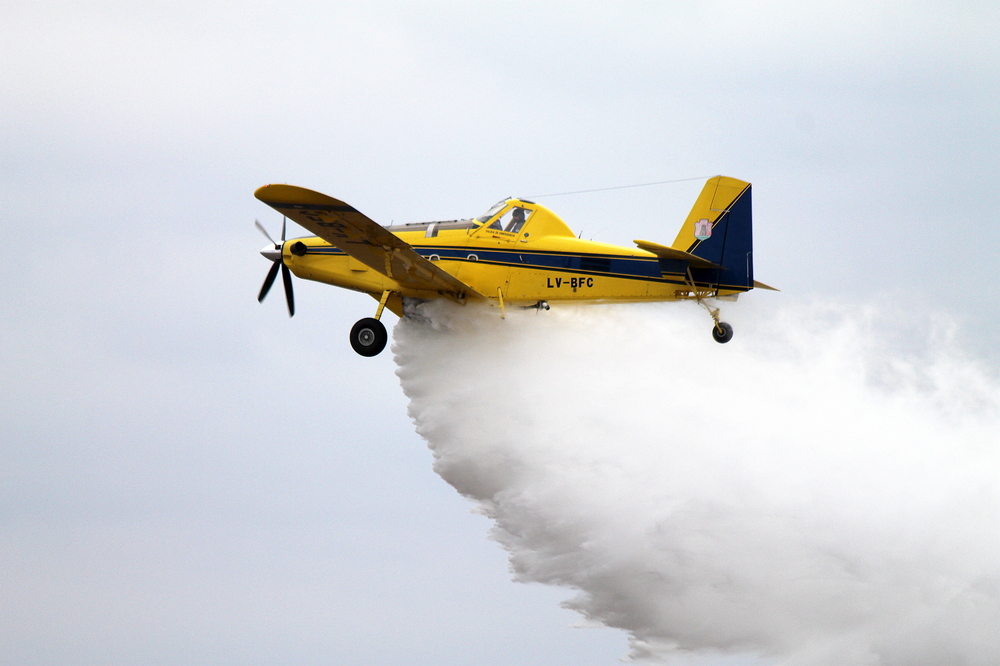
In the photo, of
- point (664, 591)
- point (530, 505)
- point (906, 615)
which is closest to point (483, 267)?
point (530, 505)

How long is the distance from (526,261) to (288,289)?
5134 mm

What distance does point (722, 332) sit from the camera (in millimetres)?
19609

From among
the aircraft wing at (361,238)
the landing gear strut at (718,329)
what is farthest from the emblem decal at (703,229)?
the aircraft wing at (361,238)

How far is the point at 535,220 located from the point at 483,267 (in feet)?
4.36

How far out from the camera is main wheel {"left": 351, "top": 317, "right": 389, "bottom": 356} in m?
20.5

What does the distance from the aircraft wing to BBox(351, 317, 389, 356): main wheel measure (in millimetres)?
991

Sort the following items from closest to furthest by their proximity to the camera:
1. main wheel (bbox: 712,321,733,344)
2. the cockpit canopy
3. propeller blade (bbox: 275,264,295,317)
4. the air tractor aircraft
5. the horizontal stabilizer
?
the horizontal stabilizer → the air tractor aircraft → main wheel (bbox: 712,321,733,344) → the cockpit canopy → propeller blade (bbox: 275,264,295,317)

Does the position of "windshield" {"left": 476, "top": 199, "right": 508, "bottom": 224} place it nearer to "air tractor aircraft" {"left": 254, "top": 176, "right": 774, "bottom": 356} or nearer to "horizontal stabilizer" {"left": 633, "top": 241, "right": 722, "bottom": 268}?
"air tractor aircraft" {"left": 254, "top": 176, "right": 774, "bottom": 356}

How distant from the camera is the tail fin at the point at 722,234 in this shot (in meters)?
19.5

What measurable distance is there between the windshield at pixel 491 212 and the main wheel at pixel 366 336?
2.78 metres

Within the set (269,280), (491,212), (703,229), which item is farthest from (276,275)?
(703,229)

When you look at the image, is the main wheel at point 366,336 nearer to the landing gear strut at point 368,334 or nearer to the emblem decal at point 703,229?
the landing gear strut at point 368,334

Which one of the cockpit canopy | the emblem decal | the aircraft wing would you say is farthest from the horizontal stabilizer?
the aircraft wing

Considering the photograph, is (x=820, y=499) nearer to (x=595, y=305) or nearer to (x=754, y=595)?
(x=754, y=595)
